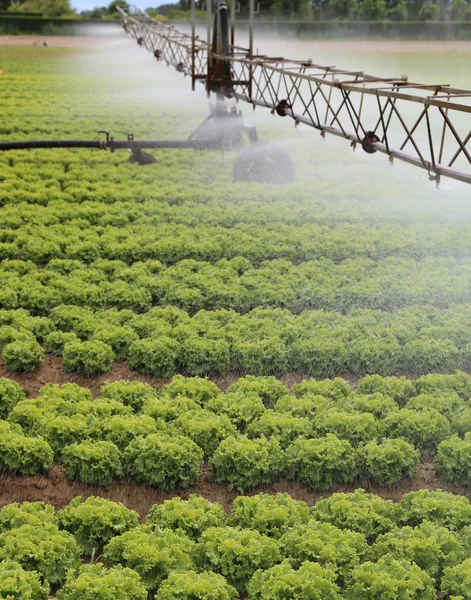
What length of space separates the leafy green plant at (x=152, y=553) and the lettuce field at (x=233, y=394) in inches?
0.8

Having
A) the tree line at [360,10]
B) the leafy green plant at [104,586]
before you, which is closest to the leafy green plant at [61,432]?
the leafy green plant at [104,586]

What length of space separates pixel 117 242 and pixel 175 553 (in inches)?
393

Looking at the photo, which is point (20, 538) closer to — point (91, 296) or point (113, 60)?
point (91, 296)

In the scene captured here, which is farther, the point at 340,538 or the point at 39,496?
the point at 39,496

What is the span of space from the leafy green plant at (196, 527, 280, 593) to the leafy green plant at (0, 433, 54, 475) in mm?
2417

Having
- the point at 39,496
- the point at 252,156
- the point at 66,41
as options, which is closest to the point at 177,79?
the point at 66,41

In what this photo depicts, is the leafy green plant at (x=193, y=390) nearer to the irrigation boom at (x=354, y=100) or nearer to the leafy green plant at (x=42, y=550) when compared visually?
the leafy green plant at (x=42, y=550)

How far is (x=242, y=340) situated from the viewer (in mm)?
11906

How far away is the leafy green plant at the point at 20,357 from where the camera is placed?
1149cm

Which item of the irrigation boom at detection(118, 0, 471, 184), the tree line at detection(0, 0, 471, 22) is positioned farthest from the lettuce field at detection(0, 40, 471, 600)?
the tree line at detection(0, 0, 471, 22)

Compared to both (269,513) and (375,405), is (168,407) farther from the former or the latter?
(375,405)

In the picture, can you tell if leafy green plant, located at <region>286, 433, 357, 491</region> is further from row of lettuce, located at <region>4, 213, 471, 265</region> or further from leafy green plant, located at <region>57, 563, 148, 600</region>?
row of lettuce, located at <region>4, 213, 471, 265</region>

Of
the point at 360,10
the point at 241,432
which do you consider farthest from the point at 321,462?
the point at 360,10

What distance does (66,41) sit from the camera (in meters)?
67.0
